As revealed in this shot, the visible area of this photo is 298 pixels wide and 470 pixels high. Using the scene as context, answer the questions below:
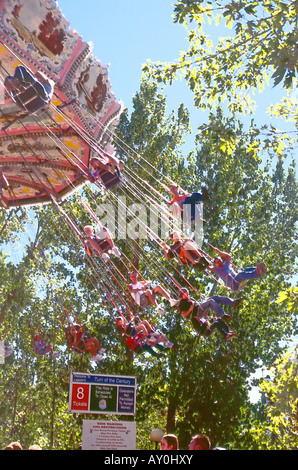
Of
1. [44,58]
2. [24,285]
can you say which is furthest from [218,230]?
[44,58]

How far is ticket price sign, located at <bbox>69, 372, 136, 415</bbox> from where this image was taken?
29.6 feet

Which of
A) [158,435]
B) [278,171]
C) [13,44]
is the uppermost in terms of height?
[278,171]

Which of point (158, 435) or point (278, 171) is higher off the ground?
point (278, 171)

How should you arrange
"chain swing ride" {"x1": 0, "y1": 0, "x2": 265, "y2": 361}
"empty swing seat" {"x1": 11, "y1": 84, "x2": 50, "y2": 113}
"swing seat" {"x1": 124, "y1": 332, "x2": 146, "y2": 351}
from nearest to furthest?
"empty swing seat" {"x1": 11, "y1": 84, "x2": 50, "y2": 113}, "chain swing ride" {"x1": 0, "y1": 0, "x2": 265, "y2": 361}, "swing seat" {"x1": 124, "y1": 332, "x2": 146, "y2": 351}

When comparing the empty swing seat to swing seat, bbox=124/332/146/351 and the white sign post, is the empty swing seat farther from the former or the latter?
swing seat, bbox=124/332/146/351

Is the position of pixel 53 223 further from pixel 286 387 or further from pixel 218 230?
pixel 286 387

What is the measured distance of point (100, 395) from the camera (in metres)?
9.10

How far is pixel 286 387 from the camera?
327 inches

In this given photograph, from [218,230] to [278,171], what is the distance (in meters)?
7.37

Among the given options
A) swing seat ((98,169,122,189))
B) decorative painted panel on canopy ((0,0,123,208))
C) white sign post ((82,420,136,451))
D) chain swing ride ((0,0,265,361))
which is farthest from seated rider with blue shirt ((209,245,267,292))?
decorative painted panel on canopy ((0,0,123,208))

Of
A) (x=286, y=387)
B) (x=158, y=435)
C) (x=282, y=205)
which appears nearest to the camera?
(x=158, y=435)

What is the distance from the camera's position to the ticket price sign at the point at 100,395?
356 inches

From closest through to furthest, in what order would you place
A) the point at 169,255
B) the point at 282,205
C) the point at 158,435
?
1. the point at 158,435
2. the point at 169,255
3. the point at 282,205

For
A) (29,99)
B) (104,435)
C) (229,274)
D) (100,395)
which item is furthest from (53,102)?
(104,435)
